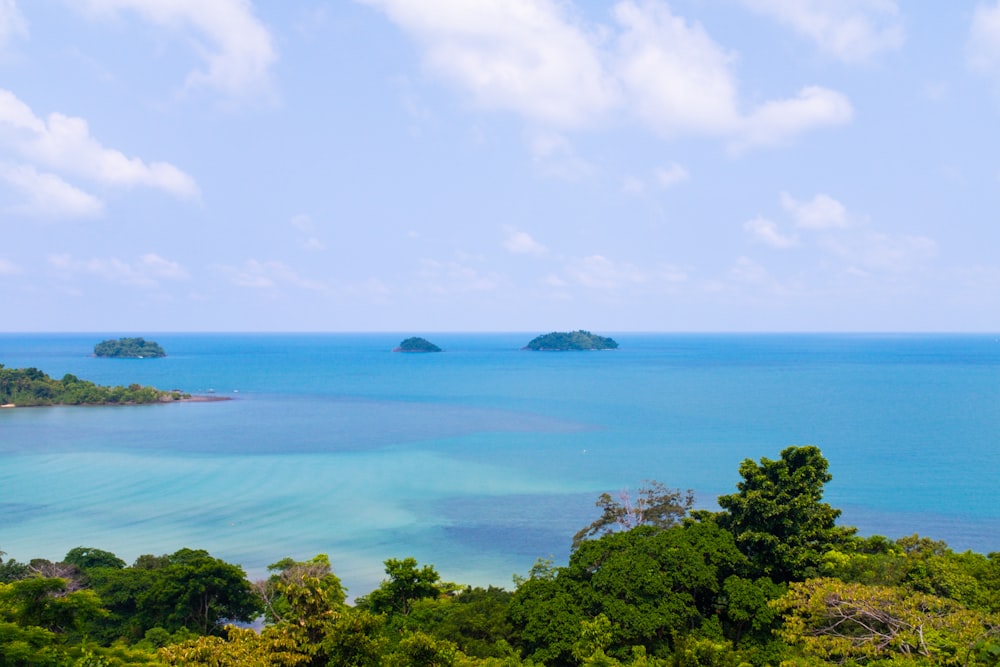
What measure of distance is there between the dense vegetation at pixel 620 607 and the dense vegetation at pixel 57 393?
55.5 metres

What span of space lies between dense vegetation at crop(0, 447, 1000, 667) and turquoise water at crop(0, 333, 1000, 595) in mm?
5254

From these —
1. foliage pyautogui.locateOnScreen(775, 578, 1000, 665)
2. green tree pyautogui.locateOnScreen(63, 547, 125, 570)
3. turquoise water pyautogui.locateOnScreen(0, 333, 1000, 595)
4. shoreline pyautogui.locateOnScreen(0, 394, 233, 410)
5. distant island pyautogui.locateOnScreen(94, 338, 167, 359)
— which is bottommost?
turquoise water pyautogui.locateOnScreen(0, 333, 1000, 595)

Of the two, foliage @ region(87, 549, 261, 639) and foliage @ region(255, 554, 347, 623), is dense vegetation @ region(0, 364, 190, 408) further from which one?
foliage @ region(255, 554, 347, 623)

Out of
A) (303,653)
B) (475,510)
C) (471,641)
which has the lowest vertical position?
(475,510)

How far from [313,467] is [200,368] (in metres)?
87.7

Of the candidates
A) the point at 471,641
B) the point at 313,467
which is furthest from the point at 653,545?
the point at 313,467

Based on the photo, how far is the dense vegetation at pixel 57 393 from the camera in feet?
217

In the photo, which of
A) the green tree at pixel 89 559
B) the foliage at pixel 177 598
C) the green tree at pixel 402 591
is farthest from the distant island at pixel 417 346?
A: the green tree at pixel 402 591

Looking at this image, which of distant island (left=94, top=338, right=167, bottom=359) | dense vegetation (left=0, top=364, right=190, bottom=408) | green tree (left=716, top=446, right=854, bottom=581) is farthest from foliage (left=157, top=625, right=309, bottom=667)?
distant island (left=94, top=338, right=167, bottom=359)

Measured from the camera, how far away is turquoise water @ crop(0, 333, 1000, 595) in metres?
24.7

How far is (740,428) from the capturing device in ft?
162

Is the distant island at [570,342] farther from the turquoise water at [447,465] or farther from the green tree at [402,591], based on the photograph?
the green tree at [402,591]

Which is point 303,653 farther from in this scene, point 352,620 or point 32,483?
point 32,483

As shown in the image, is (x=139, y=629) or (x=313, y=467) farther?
(x=313, y=467)
